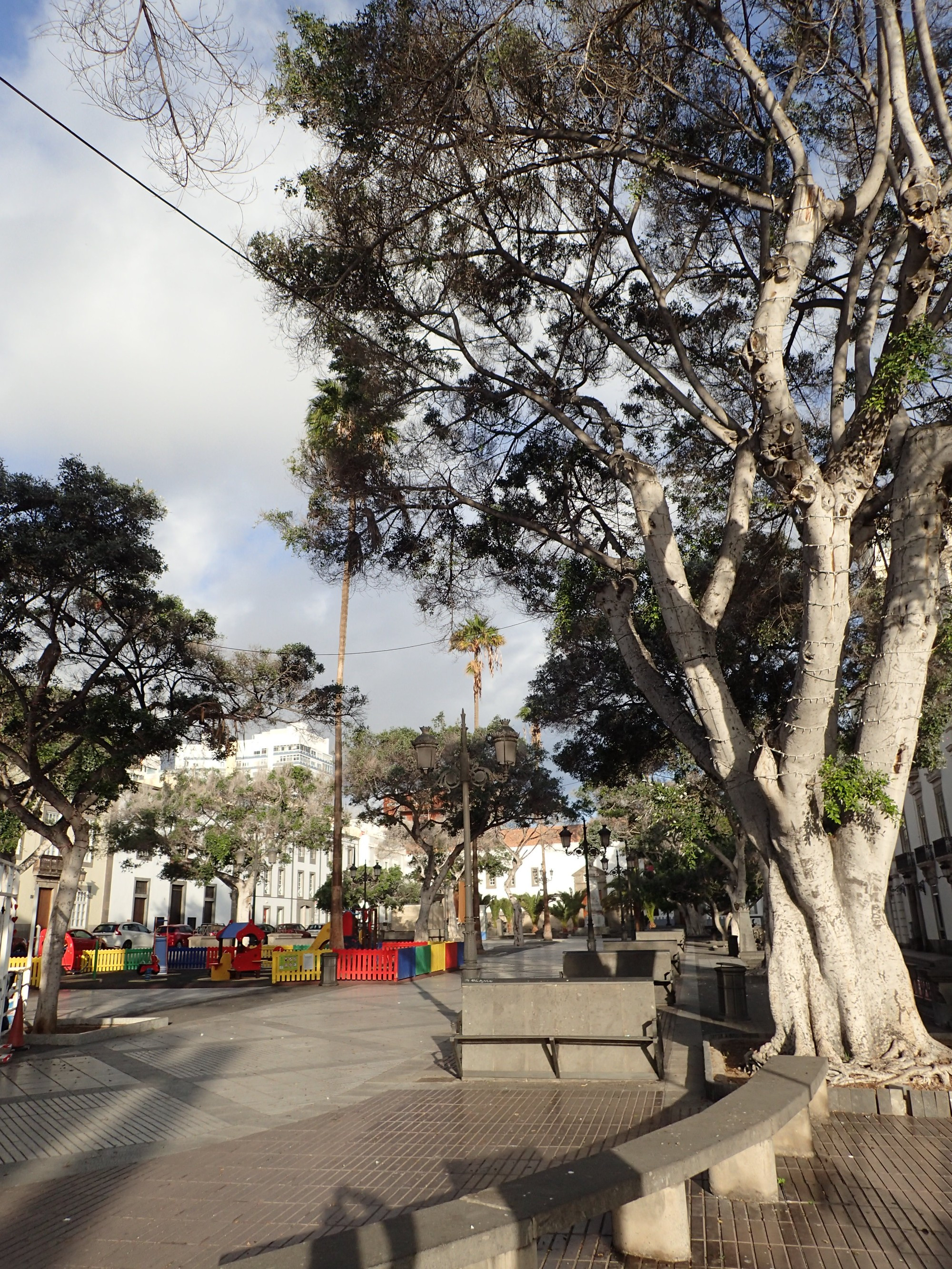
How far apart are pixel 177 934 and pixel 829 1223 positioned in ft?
108

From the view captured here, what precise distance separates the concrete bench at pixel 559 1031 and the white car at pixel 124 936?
944 inches

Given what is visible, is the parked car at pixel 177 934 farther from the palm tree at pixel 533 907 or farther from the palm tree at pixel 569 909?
the palm tree at pixel 533 907

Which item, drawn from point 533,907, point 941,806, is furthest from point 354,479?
point 533,907

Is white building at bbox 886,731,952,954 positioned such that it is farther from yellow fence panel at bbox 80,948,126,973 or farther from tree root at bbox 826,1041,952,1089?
yellow fence panel at bbox 80,948,126,973

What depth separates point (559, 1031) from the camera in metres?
8.02

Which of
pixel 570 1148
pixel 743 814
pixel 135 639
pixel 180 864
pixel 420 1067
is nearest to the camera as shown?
pixel 570 1148

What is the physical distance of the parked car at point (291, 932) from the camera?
118 feet

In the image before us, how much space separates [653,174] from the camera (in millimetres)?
9133

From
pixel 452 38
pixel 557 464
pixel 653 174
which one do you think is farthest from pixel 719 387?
pixel 452 38

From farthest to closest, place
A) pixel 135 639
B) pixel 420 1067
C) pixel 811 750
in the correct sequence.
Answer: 1. pixel 135 639
2. pixel 420 1067
3. pixel 811 750

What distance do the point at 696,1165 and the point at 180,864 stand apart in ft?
131

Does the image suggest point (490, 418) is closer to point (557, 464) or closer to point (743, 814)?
point (557, 464)

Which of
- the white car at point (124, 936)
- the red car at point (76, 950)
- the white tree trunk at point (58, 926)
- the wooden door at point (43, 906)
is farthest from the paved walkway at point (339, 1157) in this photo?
the wooden door at point (43, 906)

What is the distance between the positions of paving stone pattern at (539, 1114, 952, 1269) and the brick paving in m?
1.16
